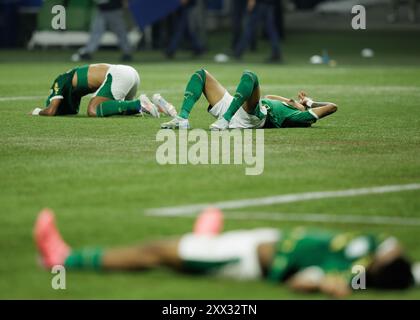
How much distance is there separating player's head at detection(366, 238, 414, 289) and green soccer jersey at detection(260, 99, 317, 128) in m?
7.58

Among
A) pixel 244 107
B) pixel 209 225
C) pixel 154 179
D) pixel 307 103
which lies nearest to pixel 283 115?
pixel 307 103

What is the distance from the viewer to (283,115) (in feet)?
46.9

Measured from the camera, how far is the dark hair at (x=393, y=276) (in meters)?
6.39

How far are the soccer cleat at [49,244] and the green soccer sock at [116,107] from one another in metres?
9.08

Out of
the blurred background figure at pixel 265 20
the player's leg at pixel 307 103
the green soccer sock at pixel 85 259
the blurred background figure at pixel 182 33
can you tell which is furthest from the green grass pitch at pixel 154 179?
the blurred background figure at pixel 182 33

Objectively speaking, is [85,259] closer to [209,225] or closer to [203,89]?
[209,225]

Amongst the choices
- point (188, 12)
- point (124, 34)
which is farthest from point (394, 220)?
point (188, 12)

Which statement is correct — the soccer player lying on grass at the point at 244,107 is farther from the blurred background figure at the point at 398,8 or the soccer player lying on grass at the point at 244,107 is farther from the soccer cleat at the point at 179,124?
the blurred background figure at the point at 398,8

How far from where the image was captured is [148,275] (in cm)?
685

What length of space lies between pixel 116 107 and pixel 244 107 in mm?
2656

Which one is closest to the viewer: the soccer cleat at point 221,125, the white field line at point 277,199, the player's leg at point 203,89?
the white field line at point 277,199

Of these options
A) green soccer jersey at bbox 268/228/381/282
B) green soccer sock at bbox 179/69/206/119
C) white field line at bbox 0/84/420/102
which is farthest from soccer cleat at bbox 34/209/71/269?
white field line at bbox 0/84/420/102

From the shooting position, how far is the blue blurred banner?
35000 mm
